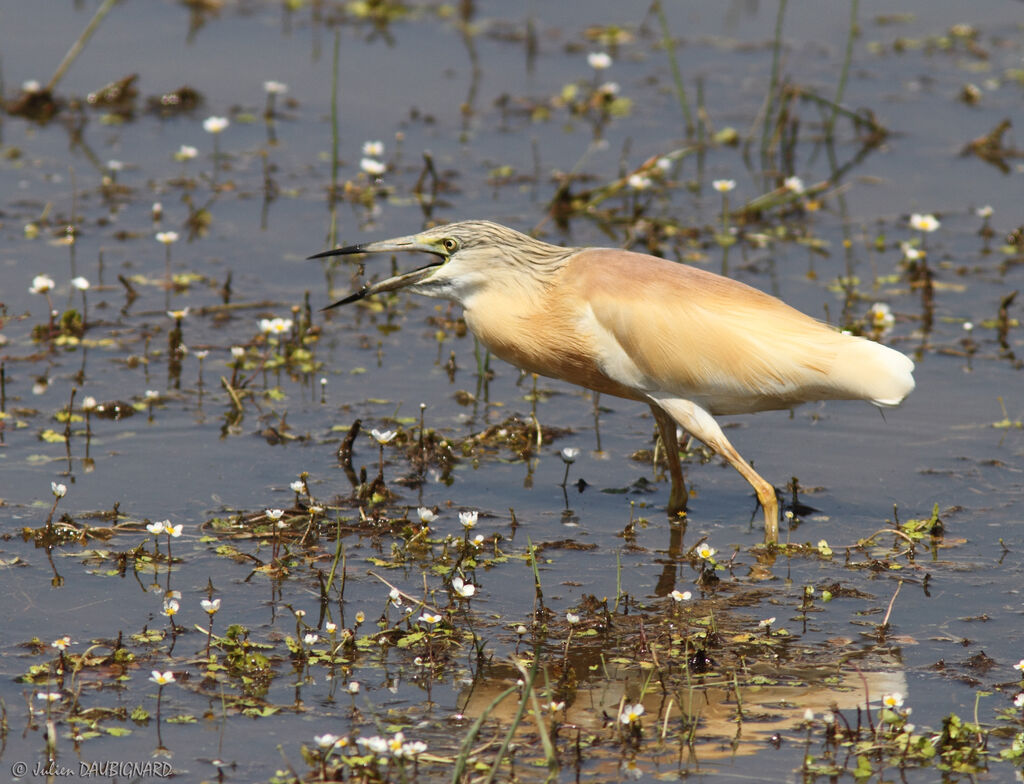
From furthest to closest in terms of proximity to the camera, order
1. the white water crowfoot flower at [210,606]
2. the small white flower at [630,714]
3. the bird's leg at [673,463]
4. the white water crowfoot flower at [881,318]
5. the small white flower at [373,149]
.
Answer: the small white flower at [373,149] < the white water crowfoot flower at [881,318] < the bird's leg at [673,463] < the white water crowfoot flower at [210,606] < the small white flower at [630,714]

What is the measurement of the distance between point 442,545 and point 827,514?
1.67 meters

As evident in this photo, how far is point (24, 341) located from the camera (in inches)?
296

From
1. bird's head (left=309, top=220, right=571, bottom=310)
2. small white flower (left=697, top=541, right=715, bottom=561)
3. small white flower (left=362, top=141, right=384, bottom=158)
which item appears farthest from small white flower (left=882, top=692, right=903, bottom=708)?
small white flower (left=362, top=141, right=384, bottom=158)

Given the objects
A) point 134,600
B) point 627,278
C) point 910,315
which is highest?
point 627,278

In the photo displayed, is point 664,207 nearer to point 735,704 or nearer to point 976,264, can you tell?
point 976,264

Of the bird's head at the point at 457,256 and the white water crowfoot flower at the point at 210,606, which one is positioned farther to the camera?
the bird's head at the point at 457,256

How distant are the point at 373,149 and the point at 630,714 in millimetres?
5844

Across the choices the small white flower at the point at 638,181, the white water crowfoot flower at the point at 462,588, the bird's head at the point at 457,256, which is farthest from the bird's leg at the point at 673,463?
the small white flower at the point at 638,181

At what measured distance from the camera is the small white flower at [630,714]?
425cm

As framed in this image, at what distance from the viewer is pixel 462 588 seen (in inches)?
197

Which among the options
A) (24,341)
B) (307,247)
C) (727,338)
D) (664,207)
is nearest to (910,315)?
(664,207)

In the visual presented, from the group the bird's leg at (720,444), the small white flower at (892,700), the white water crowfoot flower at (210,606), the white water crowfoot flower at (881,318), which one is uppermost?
the white water crowfoot flower at (881,318)

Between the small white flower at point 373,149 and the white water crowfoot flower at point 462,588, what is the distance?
467cm

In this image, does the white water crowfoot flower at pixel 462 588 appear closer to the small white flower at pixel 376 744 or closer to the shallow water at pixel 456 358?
the shallow water at pixel 456 358
